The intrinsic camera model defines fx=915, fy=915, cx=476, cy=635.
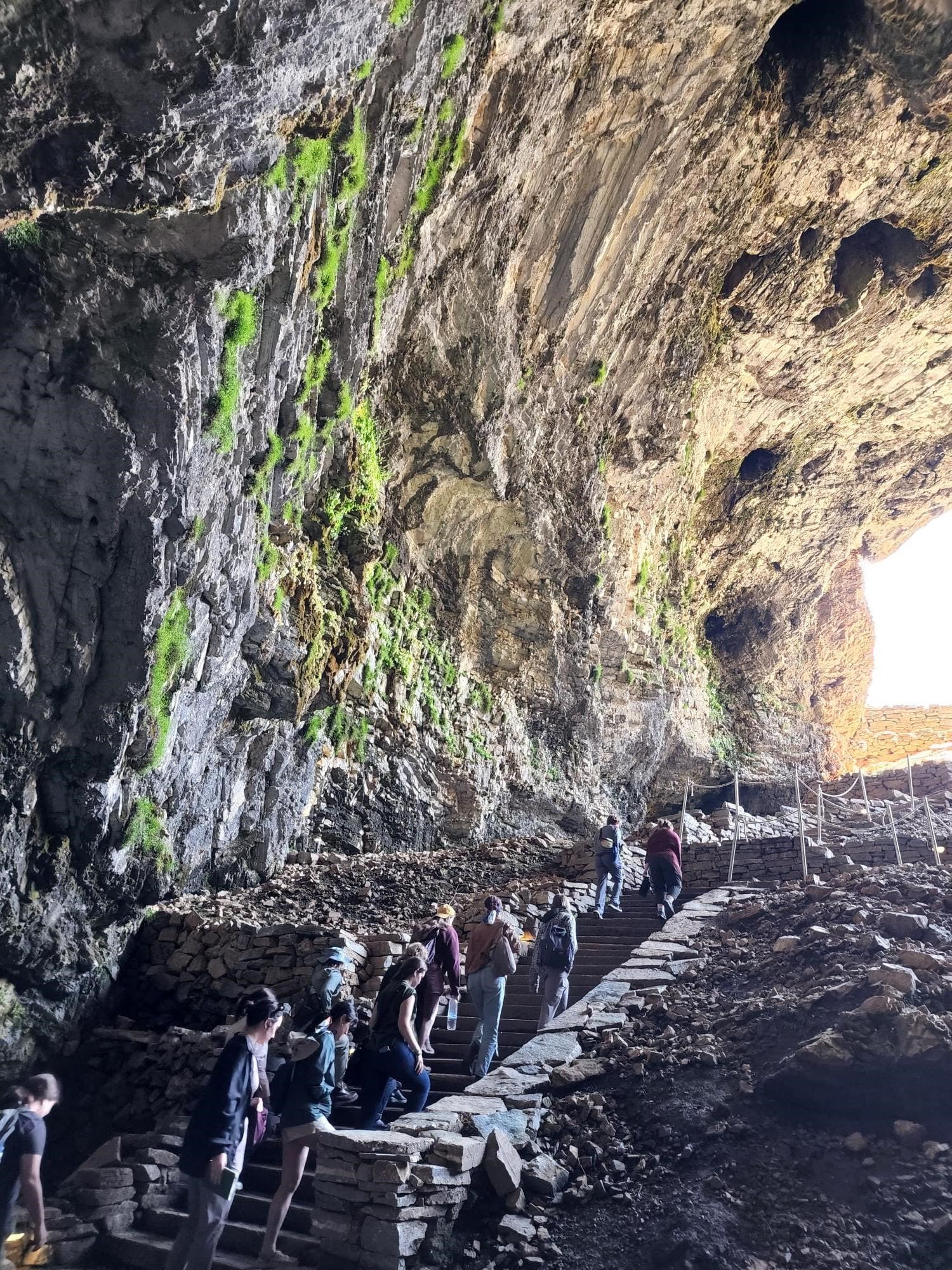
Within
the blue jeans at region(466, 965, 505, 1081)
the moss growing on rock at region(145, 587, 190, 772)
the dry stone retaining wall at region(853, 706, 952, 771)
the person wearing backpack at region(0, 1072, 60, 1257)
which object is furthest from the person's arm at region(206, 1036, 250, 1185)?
the dry stone retaining wall at region(853, 706, 952, 771)

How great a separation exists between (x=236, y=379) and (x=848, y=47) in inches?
471

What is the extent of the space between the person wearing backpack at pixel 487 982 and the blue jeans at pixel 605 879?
13.2 ft

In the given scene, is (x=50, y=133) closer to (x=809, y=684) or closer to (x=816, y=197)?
(x=816, y=197)

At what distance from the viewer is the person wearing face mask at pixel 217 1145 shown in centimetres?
418

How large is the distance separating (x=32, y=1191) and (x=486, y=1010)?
3404 millimetres

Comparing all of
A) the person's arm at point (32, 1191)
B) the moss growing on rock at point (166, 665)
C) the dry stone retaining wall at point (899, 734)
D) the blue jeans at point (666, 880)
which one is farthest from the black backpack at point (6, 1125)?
the dry stone retaining wall at point (899, 734)

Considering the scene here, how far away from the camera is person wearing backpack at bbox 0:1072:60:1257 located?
4.21m

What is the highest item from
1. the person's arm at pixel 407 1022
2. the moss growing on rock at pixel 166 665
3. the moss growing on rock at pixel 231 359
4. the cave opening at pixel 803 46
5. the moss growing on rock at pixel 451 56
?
the cave opening at pixel 803 46

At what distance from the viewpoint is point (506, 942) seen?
702 centimetres

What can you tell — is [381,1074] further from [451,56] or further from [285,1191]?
[451,56]

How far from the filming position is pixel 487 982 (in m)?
6.95

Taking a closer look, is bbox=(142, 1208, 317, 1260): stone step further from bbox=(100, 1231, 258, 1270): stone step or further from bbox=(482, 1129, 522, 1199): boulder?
bbox=(482, 1129, 522, 1199): boulder

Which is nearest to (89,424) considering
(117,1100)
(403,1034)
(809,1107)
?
(403,1034)

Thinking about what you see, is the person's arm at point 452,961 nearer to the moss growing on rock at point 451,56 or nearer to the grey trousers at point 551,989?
the grey trousers at point 551,989
